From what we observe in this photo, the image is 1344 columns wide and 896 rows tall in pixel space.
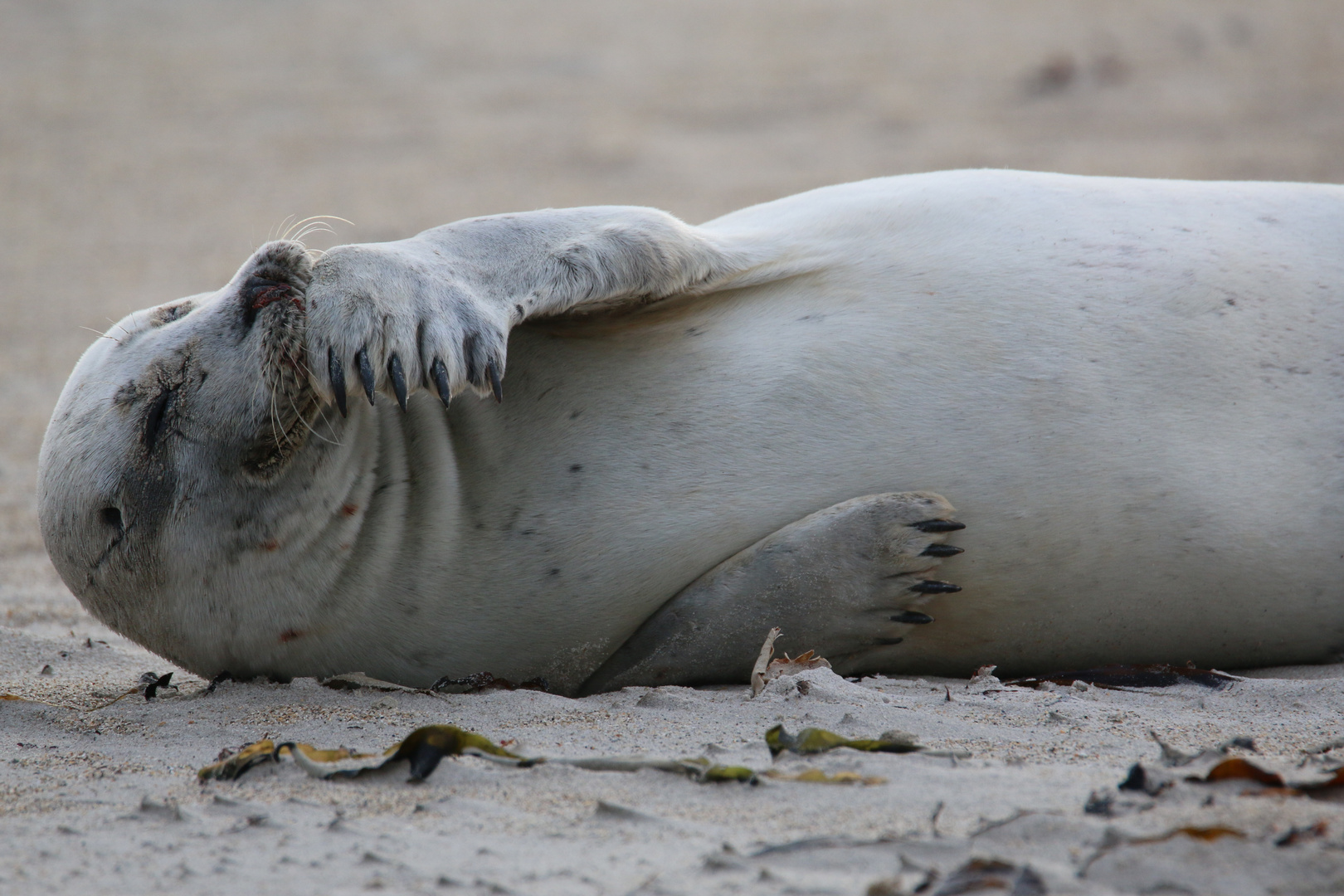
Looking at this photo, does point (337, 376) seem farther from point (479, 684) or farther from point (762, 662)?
point (762, 662)

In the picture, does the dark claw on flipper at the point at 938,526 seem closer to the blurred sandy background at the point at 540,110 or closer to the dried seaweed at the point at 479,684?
the dried seaweed at the point at 479,684

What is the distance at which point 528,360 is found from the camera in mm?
2654

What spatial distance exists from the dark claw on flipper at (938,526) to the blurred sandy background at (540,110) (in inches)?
154

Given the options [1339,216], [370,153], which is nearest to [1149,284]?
[1339,216]

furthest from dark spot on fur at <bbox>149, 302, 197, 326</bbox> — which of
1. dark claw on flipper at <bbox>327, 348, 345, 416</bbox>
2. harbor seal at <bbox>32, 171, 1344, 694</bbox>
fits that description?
dark claw on flipper at <bbox>327, 348, 345, 416</bbox>

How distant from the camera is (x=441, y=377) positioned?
2.19 m

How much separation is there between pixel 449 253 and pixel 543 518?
0.55m

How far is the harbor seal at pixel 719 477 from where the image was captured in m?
2.42

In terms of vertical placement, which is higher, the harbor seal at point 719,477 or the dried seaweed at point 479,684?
the harbor seal at point 719,477

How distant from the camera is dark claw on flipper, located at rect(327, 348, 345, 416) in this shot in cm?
218

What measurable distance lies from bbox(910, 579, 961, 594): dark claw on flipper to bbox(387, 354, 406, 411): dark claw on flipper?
3.39ft

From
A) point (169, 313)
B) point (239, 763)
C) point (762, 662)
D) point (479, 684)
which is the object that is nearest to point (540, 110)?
point (169, 313)

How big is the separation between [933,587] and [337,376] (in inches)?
46.6

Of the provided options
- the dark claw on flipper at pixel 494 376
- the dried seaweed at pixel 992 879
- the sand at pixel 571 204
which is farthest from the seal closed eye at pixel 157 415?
the dried seaweed at pixel 992 879
